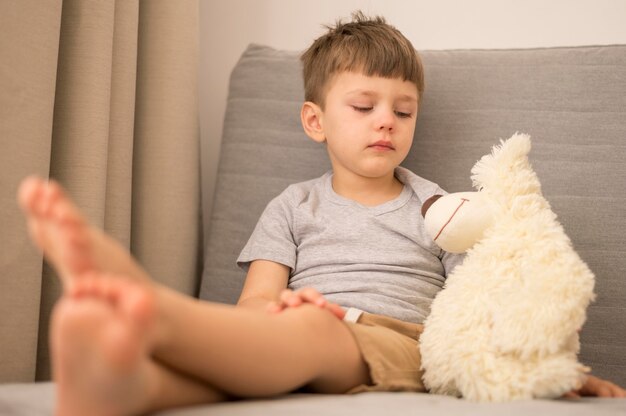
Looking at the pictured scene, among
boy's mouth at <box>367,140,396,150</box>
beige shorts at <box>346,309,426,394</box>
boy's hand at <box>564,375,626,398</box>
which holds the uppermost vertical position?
boy's mouth at <box>367,140,396,150</box>

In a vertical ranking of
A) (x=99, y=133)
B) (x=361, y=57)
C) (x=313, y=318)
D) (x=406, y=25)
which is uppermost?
(x=406, y=25)

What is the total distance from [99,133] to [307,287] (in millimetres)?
543

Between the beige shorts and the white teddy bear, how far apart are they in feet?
0.07

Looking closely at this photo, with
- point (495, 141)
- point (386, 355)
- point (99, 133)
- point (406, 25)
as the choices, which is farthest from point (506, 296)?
point (406, 25)

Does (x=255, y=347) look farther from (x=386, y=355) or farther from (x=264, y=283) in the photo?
(x=264, y=283)

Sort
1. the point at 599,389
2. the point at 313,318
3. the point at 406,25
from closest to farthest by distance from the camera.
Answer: the point at 313,318
the point at 599,389
the point at 406,25

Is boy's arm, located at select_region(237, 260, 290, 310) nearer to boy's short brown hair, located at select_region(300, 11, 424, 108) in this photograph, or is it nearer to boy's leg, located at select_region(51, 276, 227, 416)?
boy's short brown hair, located at select_region(300, 11, 424, 108)

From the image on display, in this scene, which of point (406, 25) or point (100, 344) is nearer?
point (100, 344)

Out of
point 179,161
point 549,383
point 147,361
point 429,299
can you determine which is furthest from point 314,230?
point 147,361

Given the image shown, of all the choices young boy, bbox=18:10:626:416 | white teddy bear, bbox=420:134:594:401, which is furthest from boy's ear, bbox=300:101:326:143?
white teddy bear, bbox=420:134:594:401

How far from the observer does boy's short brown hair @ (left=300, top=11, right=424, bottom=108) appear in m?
1.31

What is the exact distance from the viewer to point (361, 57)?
1321 mm

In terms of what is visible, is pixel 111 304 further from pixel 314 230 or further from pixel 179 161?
pixel 179 161

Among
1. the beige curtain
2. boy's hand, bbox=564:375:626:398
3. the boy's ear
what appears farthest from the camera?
the boy's ear
